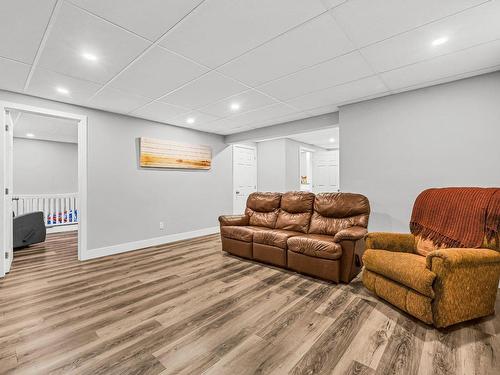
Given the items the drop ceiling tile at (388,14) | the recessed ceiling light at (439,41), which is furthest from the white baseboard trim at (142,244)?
the recessed ceiling light at (439,41)

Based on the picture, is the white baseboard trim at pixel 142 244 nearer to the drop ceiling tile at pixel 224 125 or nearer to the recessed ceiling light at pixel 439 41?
the drop ceiling tile at pixel 224 125

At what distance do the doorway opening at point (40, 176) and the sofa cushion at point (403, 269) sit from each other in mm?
4054

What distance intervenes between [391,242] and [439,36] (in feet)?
6.34

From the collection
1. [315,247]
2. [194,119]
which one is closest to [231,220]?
[315,247]

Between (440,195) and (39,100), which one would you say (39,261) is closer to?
(39,100)

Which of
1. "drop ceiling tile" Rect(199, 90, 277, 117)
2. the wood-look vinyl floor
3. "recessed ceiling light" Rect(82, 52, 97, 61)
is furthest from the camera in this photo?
"drop ceiling tile" Rect(199, 90, 277, 117)

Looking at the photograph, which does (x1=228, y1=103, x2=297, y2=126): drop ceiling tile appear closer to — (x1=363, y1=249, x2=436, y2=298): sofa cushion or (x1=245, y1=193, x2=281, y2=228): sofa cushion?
(x1=245, y1=193, x2=281, y2=228): sofa cushion

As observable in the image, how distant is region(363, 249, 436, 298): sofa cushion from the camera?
1.82 metres

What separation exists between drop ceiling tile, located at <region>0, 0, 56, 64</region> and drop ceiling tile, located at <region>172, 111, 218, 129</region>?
2205 mm

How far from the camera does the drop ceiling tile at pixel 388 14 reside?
5.45 ft

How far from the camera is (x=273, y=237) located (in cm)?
328

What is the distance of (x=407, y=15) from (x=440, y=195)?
A: 1.73m

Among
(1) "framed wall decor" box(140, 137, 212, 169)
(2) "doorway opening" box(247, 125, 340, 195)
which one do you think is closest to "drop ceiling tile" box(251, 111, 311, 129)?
(2) "doorway opening" box(247, 125, 340, 195)

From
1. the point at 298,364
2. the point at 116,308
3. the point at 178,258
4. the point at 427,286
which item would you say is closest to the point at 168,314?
the point at 116,308
